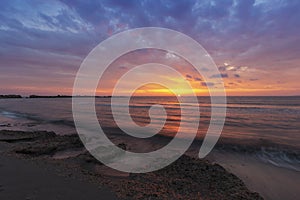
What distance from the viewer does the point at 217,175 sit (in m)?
6.71

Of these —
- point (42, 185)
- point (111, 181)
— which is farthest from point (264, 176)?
point (42, 185)

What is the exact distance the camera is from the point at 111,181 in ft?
18.4

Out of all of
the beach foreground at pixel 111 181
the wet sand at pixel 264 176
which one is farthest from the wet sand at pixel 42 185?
the wet sand at pixel 264 176

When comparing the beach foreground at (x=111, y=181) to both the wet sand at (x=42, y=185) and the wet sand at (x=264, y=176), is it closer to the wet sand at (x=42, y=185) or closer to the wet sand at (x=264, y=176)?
the wet sand at (x=42, y=185)

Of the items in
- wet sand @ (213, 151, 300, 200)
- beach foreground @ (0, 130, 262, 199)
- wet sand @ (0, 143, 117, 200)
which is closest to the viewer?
wet sand @ (0, 143, 117, 200)

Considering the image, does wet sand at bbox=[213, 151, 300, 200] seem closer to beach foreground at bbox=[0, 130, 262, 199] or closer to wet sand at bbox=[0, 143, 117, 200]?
beach foreground at bbox=[0, 130, 262, 199]

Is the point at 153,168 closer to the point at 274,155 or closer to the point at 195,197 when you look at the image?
the point at 195,197

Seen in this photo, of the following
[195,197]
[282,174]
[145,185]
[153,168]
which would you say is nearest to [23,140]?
[153,168]

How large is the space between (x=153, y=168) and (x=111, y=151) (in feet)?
9.19

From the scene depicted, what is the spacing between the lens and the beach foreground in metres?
4.72

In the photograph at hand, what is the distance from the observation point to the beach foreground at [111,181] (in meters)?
4.72

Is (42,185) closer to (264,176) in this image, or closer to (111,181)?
(111,181)

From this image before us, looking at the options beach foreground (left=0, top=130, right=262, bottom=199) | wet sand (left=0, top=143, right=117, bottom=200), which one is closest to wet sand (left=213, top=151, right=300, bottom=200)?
beach foreground (left=0, top=130, right=262, bottom=199)

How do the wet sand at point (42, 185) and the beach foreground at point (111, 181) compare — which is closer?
the wet sand at point (42, 185)
